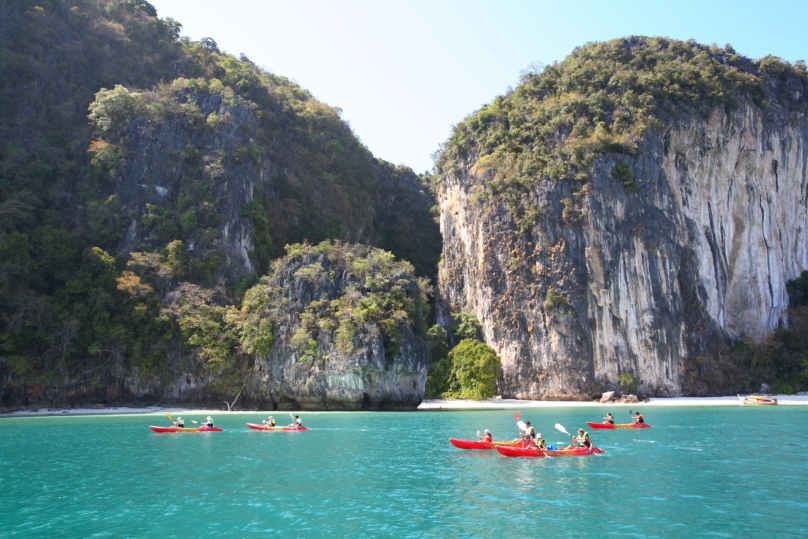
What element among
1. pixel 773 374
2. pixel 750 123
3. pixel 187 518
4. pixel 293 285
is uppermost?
pixel 750 123

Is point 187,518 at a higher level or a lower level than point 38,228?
lower

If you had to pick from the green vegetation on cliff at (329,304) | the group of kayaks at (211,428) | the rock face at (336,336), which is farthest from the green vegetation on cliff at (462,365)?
the group of kayaks at (211,428)

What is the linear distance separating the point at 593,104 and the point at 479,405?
26799 mm

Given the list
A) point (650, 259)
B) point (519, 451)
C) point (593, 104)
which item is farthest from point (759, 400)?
point (519, 451)

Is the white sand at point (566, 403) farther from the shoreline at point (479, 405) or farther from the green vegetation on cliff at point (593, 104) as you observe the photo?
the green vegetation on cliff at point (593, 104)

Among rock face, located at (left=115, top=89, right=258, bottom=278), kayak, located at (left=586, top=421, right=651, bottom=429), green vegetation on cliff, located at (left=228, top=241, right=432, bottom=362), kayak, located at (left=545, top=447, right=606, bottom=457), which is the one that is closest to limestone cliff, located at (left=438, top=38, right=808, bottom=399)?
green vegetation on cliff, located at (left=228, top=241, right=432, bottom=362)

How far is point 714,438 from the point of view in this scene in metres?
24.8

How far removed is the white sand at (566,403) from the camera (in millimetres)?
Result: 44656

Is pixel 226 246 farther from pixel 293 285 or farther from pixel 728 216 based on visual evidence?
pixel 728 216

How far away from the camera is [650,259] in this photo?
50156 mm

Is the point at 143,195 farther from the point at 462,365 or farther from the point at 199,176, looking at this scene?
the point at 462,365

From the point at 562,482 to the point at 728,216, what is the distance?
150 feet

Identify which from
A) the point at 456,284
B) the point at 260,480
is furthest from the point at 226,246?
the point at 260,480

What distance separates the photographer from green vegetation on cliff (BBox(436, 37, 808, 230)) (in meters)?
52.6
